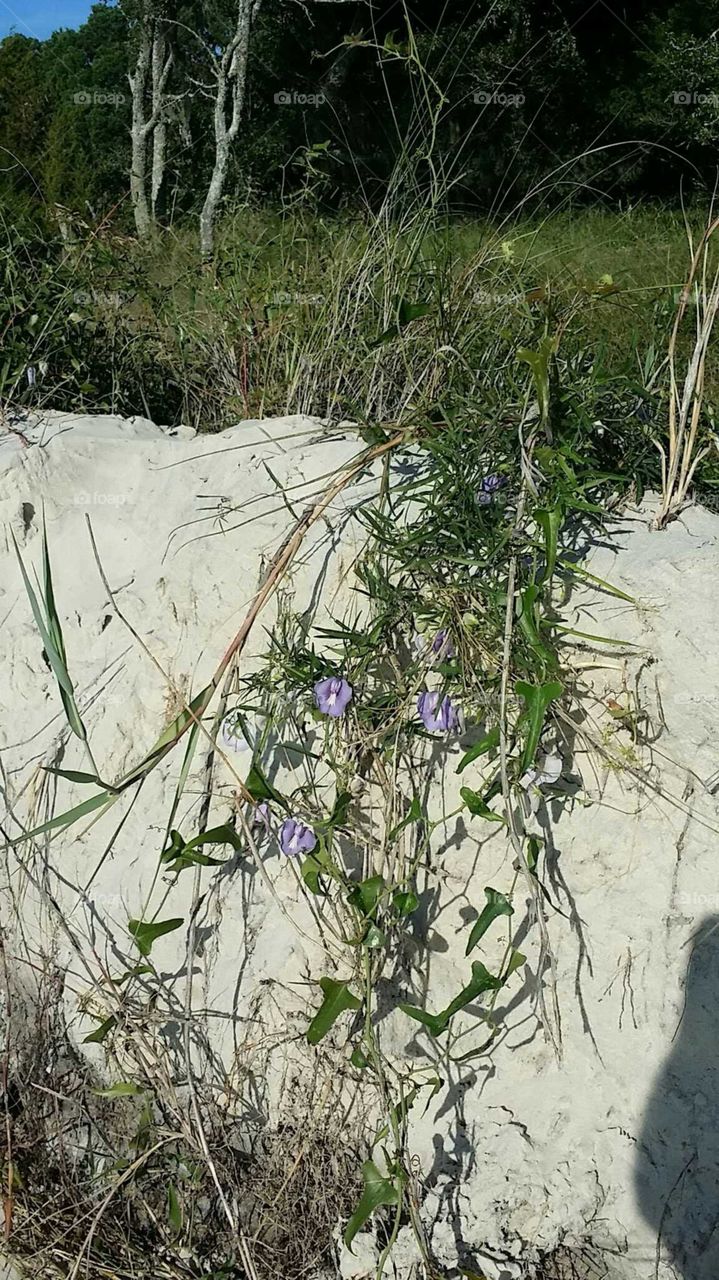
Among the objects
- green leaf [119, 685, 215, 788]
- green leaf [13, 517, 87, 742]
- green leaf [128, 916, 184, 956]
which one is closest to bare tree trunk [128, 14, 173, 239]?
green leaf [13, 517, 87, 742]

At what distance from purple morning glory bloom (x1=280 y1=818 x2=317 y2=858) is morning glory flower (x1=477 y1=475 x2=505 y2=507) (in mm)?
693

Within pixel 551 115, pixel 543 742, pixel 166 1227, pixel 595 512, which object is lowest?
pixel 166 1227

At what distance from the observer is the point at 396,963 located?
1.93 m

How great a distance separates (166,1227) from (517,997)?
2.98 feet

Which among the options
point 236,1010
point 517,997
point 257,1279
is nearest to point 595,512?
point 517,997

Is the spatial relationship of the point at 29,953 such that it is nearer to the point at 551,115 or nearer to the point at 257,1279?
the point at 257,1279

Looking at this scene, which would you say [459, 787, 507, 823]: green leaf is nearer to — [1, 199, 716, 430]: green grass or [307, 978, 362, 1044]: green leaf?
[307, 978, 362, 1044]: green leaf

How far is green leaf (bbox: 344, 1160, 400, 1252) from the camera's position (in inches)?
66.1

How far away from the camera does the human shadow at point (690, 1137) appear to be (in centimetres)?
175

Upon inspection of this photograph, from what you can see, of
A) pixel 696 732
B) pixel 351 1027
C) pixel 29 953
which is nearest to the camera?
pixel 696 732

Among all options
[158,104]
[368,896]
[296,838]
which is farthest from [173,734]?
[158,104]

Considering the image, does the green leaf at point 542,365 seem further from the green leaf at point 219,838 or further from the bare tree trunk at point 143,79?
the bare tree trunk at point 143,79

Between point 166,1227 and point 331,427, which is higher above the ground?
point 331,427

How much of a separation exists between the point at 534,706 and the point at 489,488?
0.48 meters
